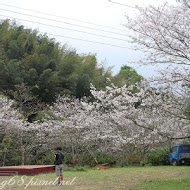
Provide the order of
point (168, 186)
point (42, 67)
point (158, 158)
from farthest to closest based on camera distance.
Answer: point (42, 67)
point (158, 158)
point (168, 186)

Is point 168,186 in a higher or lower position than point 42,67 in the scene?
lower

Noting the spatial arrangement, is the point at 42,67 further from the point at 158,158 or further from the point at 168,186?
the point at 168,186

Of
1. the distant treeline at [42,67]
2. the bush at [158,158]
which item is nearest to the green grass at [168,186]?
the bush at [158,158]

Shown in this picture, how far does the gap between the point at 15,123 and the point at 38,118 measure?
3.40 meters

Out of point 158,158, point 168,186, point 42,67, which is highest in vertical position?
point 42,67

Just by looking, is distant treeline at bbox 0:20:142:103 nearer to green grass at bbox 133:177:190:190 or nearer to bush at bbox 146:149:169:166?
bush at bbox 146:149:169:166

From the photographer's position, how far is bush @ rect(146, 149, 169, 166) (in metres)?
19.4

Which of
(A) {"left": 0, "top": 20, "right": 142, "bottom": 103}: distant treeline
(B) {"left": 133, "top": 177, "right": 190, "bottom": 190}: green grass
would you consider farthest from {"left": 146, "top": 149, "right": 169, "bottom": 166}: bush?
(B) {"left": 133, "top": 177, "right": 190, "bottom": 190}: green grass

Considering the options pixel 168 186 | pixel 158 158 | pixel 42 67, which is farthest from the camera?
pixel 42 67

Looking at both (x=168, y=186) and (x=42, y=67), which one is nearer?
(x=168, y=186)

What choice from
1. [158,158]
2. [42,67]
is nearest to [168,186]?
[158,158]

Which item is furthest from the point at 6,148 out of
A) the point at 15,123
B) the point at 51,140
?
the point at 51,140

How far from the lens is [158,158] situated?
1950 centimetres

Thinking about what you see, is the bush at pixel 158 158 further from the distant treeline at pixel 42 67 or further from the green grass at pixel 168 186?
the green grass at pixel 168 186
